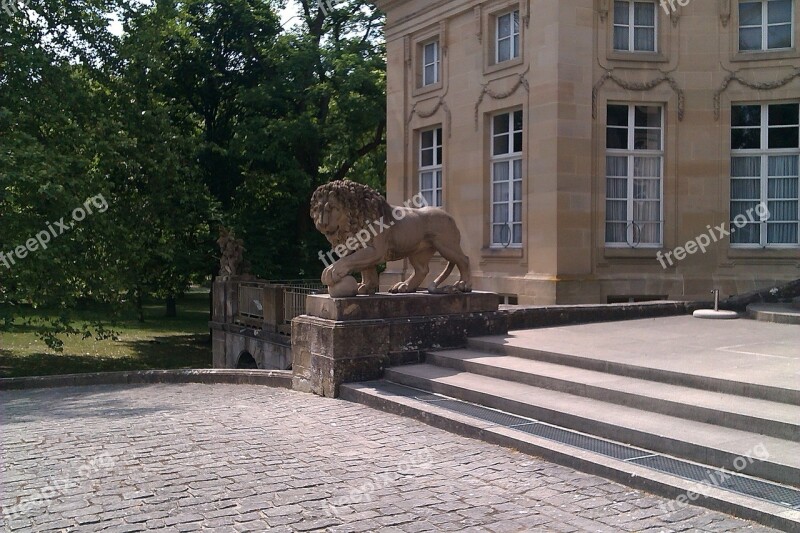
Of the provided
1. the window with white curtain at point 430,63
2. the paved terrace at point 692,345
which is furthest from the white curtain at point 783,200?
the window with white curtain at point 430,63

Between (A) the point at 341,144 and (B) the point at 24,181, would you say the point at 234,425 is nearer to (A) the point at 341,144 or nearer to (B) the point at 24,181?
(B) the point at 24,181

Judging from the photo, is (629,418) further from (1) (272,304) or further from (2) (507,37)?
(1) (272,304)

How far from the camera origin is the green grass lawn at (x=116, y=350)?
771 inches

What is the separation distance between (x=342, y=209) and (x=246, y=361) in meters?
12.4

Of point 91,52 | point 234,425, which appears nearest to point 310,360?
point 234,425

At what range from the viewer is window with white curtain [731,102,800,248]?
15609 mm

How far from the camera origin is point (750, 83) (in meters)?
15.6

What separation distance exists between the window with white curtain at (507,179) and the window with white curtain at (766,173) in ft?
15.0

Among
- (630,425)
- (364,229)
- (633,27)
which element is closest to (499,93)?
(633,27)

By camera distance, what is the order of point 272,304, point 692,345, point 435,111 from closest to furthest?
point 692,345
point 272,304
point 435,111

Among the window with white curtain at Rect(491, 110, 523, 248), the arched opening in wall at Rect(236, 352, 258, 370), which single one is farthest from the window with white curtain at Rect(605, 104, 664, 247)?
the arched opening in wall at Rect(236, 352, 258, 370)

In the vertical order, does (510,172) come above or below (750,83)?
below

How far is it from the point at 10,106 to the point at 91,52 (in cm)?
372

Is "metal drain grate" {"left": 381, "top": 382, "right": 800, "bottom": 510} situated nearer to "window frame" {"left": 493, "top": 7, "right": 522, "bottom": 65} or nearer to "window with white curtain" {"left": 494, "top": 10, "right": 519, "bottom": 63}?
"window frame" {"left": 493, "top": 7, "right": 522, "bottom": 65}
